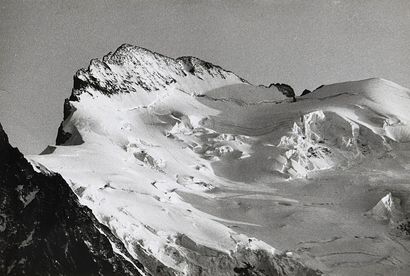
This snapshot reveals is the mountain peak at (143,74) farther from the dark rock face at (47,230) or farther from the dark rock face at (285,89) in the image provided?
the dark rock face at (47,230)

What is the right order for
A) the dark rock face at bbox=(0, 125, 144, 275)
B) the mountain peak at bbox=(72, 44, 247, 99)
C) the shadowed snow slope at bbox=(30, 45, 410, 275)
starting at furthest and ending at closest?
the mountain peak at bbox=(72, 44, 247, 99)
the shadowed snow slope at bbox=(30, 45, 410, 275)
the dark rock face at bbox=(0, 125, 144, 275)

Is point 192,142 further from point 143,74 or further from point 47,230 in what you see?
point 47,230

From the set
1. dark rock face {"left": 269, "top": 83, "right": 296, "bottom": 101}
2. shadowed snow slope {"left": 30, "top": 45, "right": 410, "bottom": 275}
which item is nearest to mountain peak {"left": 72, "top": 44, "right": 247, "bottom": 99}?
shadowed snow slope {"left": 30, "top": 45, "right": 410, "bottom": 275}

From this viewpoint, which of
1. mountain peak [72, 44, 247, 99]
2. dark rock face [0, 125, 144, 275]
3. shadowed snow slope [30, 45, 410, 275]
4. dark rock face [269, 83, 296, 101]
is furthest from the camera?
dark rock face [269, 83, 296, 101]

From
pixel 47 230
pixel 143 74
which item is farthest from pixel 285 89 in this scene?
pixel 47 230

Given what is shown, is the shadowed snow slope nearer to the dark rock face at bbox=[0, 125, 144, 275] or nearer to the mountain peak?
the mountain peak
